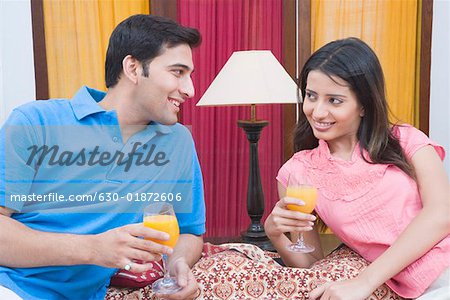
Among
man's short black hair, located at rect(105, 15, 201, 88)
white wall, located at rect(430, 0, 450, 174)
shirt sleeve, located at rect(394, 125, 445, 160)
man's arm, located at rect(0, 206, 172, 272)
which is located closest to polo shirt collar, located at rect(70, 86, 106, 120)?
man's short black hair, located at rect(105, 15, 201, 88)

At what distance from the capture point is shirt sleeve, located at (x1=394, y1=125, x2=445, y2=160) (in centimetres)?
169

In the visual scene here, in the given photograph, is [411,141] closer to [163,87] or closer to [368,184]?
[368,184]

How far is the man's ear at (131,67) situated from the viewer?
174cm

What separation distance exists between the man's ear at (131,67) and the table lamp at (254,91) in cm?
71

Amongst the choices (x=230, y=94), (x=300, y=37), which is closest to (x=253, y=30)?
(x=300, y=37)

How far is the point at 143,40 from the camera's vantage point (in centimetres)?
173

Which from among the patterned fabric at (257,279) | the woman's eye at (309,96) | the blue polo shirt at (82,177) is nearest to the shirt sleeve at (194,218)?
the blue polo shirt at (82,177)

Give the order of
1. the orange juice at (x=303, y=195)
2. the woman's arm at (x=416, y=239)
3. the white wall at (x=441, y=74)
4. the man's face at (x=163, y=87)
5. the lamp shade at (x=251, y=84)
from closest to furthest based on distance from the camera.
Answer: the woman's arm at (x=416, y=239), the orange juice at (x=303, y=195), the man's face at (x=163, y=87), the lamp shade at (x=251, y=84), the white wall at (x=441, y=74)

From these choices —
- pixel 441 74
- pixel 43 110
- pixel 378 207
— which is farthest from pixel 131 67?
pixel 441 74

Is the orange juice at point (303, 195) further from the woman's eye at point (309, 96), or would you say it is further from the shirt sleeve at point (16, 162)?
the shirt sleeve at point (16, 162)

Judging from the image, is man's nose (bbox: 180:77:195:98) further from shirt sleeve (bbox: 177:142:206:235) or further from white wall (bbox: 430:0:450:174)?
white wall (bbox: 430:0:450:174)

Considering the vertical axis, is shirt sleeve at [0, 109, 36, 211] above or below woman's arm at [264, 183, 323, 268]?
above

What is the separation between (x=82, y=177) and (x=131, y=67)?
41 centimetres

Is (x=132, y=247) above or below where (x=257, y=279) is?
above
